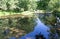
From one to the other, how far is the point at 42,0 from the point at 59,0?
30049mm

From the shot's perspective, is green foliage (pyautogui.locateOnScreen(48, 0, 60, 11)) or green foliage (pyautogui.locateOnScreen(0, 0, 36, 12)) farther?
green foliage (pyautogui.locateOnScreen(48, 0, 60, 11))

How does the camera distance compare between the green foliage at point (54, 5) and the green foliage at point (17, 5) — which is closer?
the green foliage at point (17, 5)

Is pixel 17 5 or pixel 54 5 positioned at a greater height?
pixel 17 5

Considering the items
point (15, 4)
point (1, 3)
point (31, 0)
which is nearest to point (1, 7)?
point (1, 3)

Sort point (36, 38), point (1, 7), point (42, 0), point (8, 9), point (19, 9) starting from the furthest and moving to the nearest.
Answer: point (42, 0) < point (19, 9) < point (8, 9) < point (1, 7) < point (36, 38)

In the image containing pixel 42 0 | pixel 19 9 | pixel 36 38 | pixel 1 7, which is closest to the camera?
pixel 36 38

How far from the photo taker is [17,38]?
21.5 metres

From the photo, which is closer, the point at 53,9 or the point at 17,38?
the point at 17,38

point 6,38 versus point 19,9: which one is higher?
point 6,38

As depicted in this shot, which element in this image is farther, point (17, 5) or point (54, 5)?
point (54, 5)

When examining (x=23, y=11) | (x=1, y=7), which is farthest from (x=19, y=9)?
(x=1, y=7)

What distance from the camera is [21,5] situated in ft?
240

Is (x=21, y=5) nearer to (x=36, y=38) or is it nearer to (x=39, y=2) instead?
(x=39, y=2)

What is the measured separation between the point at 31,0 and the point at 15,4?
908 cm
